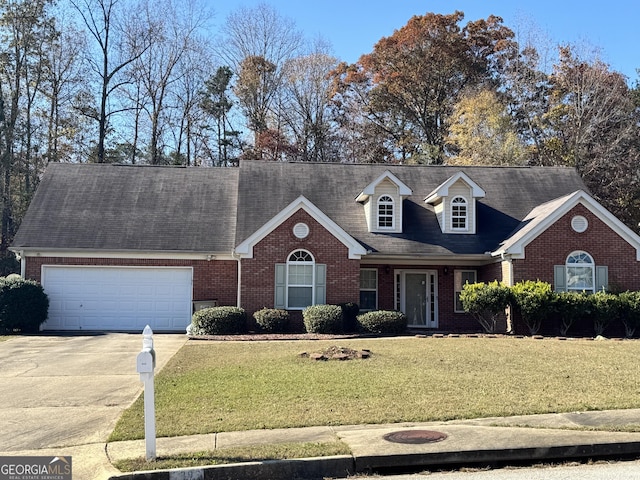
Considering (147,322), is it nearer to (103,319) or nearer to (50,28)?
(103,319)

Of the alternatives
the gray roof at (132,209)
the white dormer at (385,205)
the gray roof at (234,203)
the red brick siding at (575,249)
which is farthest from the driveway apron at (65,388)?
the red brick siding at (575,249)

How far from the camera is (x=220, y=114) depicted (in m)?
43.0

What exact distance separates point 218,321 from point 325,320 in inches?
133

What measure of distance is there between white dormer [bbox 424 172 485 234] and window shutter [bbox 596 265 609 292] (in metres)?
4.50

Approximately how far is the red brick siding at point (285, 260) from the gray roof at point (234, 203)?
1401mm

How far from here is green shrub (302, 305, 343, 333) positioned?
18453 mm

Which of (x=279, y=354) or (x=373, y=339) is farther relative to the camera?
(x=373, y=339)

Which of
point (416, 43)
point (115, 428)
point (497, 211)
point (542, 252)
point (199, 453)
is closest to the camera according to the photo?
point (199, 453)

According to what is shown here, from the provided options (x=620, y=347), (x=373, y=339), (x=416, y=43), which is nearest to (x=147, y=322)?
(x=373, y=339)

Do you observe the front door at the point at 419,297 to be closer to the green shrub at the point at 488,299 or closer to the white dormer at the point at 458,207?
the white dormer at the point at 458,207

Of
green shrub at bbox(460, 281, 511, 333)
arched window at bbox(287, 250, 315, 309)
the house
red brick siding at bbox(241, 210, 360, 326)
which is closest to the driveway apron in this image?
red brick siding at bbox(241, 210, 360, 326)

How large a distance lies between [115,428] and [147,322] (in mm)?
13649

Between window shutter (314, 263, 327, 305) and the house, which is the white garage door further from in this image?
window shutter (314, 263, 327, 305)

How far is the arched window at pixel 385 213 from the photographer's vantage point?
2209cm
